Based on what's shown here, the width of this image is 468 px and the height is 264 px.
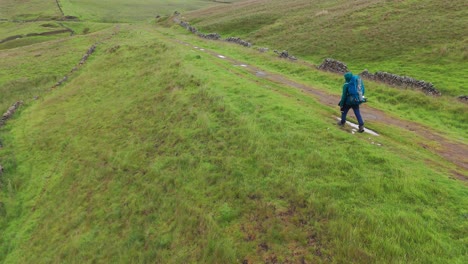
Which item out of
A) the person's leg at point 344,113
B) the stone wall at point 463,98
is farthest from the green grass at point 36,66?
the stone wall at point 463,98

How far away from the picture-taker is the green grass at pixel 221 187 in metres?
10.9

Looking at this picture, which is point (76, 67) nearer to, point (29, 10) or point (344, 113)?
point (344, 113)

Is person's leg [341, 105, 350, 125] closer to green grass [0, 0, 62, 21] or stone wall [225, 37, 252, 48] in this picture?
stone wall [225, 37, 252, 48]

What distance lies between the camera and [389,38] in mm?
39188

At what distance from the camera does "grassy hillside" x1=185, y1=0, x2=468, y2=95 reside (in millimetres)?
30394

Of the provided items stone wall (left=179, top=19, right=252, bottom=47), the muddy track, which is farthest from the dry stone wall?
stone wall (left=179, top=19, right=252, bottom=47)

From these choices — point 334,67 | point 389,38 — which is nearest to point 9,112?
point 334,67

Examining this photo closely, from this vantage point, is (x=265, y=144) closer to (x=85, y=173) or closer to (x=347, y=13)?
(x=85, y=173)

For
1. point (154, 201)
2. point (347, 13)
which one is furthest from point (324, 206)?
point (347, 13)

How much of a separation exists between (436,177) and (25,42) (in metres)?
109

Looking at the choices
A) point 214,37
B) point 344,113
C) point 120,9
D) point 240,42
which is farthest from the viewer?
point 120,9

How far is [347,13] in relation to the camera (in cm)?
5334

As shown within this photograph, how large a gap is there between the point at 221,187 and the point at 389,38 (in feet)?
120

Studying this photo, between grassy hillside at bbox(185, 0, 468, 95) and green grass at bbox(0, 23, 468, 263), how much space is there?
15.7 meters
